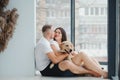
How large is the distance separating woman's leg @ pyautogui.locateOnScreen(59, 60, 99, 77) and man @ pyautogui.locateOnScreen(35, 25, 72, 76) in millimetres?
81

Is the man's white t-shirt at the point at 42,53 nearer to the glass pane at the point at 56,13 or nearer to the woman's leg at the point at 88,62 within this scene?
the woman's leg at the point at 88,62

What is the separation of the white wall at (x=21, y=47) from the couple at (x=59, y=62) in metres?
0.21

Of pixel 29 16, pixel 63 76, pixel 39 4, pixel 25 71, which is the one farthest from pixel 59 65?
pixel 39 4

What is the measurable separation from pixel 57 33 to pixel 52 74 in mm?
869

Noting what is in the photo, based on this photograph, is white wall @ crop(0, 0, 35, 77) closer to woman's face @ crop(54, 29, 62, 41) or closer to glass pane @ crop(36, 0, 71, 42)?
woman's face @ crop(54, 29, 62, 41)

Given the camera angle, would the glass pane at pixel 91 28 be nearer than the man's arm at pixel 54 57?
No

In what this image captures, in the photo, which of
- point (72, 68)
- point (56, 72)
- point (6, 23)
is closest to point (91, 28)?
point (72, 68)

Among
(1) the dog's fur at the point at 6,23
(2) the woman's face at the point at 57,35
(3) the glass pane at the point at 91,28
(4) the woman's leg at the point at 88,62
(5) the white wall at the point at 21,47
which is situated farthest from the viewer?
(3) the glass pane at the point at 91,28

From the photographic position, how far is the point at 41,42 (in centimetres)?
542

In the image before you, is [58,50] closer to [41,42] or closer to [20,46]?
[41,42]

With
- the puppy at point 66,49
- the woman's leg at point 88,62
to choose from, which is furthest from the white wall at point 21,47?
the woman's leg at point 88,62

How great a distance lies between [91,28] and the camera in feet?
20.8

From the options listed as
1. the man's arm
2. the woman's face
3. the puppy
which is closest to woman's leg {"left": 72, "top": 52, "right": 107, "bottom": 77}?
the puppy

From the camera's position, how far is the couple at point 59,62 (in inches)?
209
